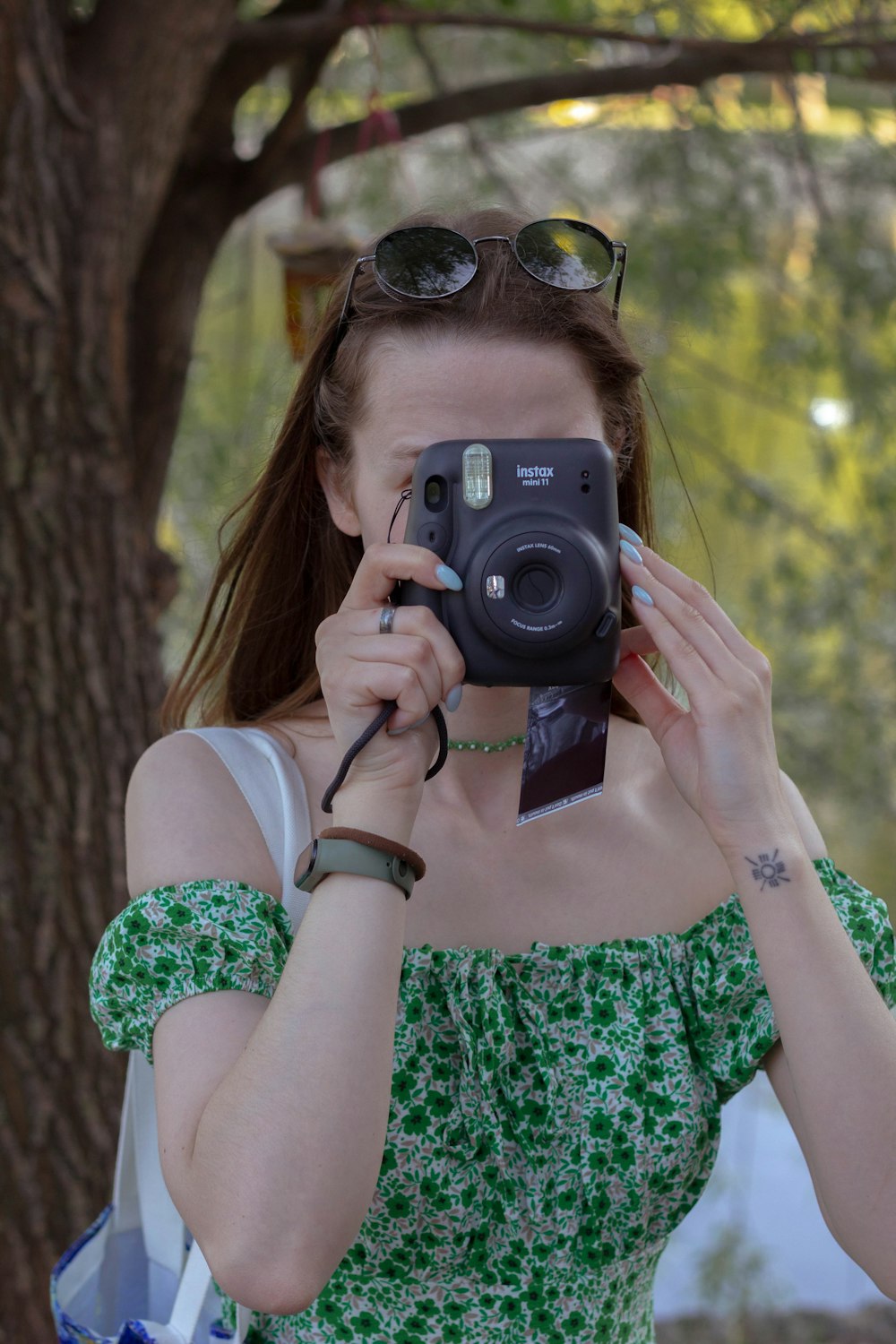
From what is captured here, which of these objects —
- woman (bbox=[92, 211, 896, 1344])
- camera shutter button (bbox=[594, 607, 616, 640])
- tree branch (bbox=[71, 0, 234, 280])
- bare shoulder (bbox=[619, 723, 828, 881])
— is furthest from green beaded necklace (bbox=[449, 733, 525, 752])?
tree branch (bbox=[71, 0, 234, 280])

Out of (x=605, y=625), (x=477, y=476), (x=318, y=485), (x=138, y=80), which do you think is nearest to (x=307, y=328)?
(x=318, y=485)

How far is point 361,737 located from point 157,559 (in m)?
1.05

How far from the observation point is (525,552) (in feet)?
3.61

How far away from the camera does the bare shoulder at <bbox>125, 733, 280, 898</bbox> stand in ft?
3.88

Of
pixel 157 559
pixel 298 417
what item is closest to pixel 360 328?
pixel 298 417

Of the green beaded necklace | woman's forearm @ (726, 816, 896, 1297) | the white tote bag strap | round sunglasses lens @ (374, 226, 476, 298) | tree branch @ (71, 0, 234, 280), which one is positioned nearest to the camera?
woman's forearm @ (726, 816, 896, 1297)

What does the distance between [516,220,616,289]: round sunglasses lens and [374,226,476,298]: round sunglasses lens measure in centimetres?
6

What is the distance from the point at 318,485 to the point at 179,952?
59 centimetres

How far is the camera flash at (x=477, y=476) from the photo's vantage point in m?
1.12

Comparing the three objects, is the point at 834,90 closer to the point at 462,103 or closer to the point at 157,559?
the point at 462,103

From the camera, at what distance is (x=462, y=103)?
7.33 feet

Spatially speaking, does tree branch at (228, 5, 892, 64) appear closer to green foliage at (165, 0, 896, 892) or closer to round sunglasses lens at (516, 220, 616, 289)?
green foliage at (165, 0, 896, 892)

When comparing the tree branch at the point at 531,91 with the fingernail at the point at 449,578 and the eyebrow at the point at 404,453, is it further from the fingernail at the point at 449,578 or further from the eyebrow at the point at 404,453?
the fingernail at the point at 449,578

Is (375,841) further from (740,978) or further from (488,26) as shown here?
(488,26)
